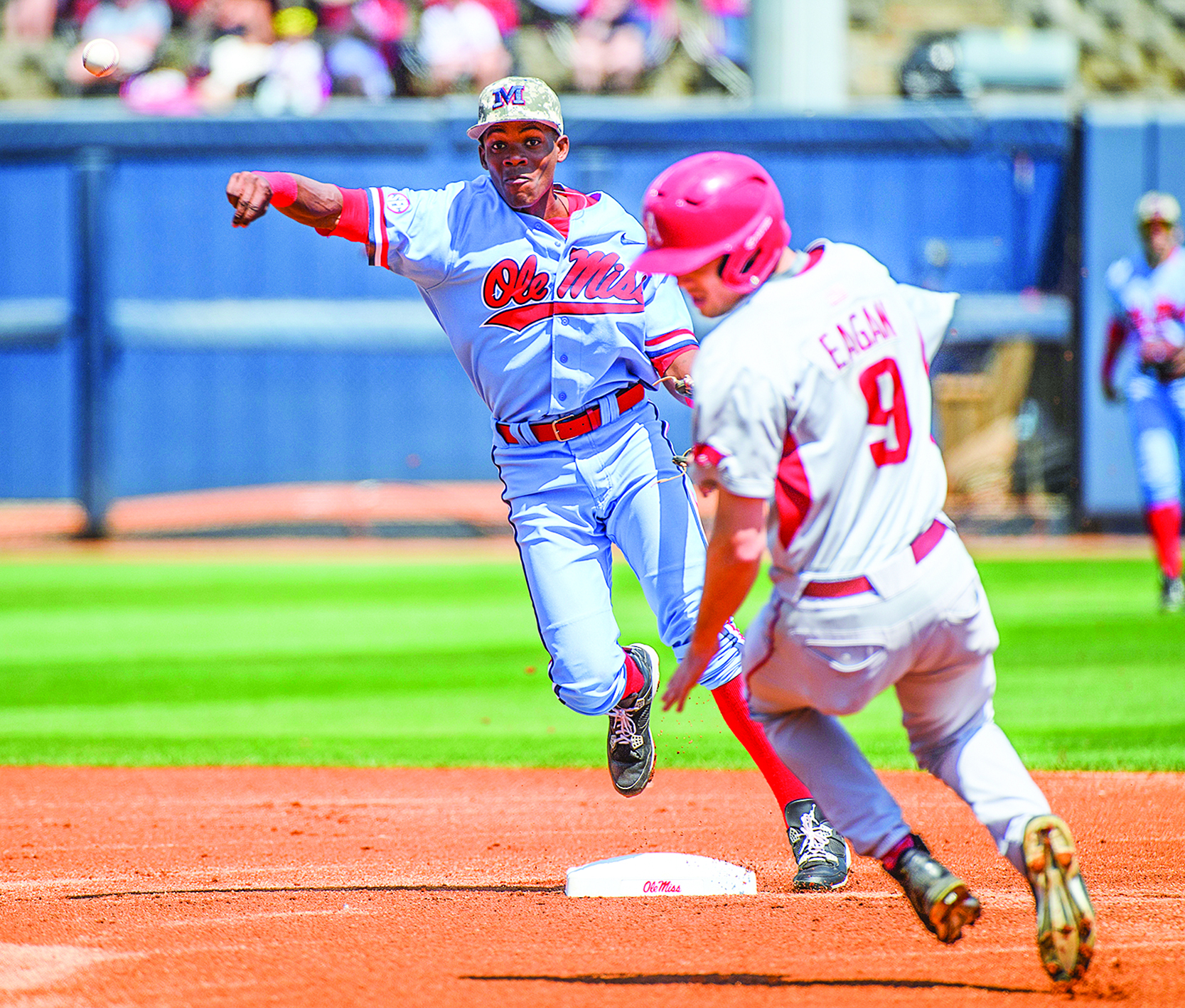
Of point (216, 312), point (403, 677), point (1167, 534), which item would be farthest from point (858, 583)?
point (216, 312)

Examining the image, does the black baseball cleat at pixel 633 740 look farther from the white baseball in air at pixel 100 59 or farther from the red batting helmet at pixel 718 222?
the white baseball in air at pixel 100 59

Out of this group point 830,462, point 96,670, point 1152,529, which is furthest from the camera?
point 1152,529

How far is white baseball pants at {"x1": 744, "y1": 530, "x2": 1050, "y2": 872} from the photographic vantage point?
123 inches

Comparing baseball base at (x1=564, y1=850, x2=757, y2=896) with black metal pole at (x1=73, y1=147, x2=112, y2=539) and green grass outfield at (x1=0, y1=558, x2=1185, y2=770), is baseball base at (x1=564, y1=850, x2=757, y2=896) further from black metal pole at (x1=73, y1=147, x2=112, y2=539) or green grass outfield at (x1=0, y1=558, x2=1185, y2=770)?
black metal pole at (x1=73, y1=147, x2=112, y2=539)

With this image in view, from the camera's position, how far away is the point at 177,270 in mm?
16922

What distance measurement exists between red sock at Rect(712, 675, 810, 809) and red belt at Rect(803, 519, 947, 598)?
4.27 feet

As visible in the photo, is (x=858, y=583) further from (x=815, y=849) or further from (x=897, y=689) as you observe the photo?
(x=815, y=849)

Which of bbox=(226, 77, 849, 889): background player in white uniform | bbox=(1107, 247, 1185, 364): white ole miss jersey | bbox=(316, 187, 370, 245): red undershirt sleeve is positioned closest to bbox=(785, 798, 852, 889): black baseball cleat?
bbox=(226, 77, 849, 889): background player in white uniform

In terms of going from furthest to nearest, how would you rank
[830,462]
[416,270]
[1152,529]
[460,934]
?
1. [1152,529]
2. [416,270]
3. [460,934]
4. [830,462]

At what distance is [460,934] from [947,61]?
54.3 ft

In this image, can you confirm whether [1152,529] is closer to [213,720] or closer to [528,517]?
[213,720]

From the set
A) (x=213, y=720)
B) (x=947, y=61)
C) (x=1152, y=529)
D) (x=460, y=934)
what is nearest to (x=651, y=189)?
(x=460, y=934)

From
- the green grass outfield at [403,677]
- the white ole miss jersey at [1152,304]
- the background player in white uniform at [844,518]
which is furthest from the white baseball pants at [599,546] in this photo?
the white ole miss jersey at [1152,304]

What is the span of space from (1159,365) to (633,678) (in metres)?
6.90
